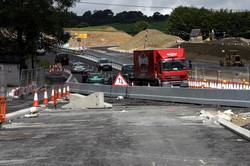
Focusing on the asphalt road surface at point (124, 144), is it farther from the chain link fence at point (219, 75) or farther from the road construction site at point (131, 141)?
the chain link fence at point (219, 75)

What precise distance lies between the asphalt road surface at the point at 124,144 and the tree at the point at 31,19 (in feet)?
140

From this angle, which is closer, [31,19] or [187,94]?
[187,94]

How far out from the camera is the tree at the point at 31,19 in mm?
59375

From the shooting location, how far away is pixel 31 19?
59969mm

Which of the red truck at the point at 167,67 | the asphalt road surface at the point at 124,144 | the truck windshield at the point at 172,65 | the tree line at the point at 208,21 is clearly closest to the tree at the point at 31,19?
the red truck at the point at 167,67

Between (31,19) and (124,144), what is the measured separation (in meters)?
48.9

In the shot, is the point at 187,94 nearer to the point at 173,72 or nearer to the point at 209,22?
the point at 173,72

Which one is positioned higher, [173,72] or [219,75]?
[173,72]

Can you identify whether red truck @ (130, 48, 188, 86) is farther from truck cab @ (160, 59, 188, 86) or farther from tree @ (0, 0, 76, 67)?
tree @ (0, 0, 76, 67)

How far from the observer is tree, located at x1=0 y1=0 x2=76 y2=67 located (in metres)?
59.4

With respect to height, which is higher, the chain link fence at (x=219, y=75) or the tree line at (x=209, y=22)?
the tree line at (x=209, y=22)

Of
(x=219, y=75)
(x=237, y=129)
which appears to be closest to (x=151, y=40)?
(x=219, y=75)

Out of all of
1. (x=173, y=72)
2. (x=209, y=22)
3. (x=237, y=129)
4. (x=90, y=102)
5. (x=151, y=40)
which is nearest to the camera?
(x=237, y=129)

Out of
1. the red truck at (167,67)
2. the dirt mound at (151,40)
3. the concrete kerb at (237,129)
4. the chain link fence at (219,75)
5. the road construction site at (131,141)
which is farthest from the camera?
the dirt mound at (151,40)
